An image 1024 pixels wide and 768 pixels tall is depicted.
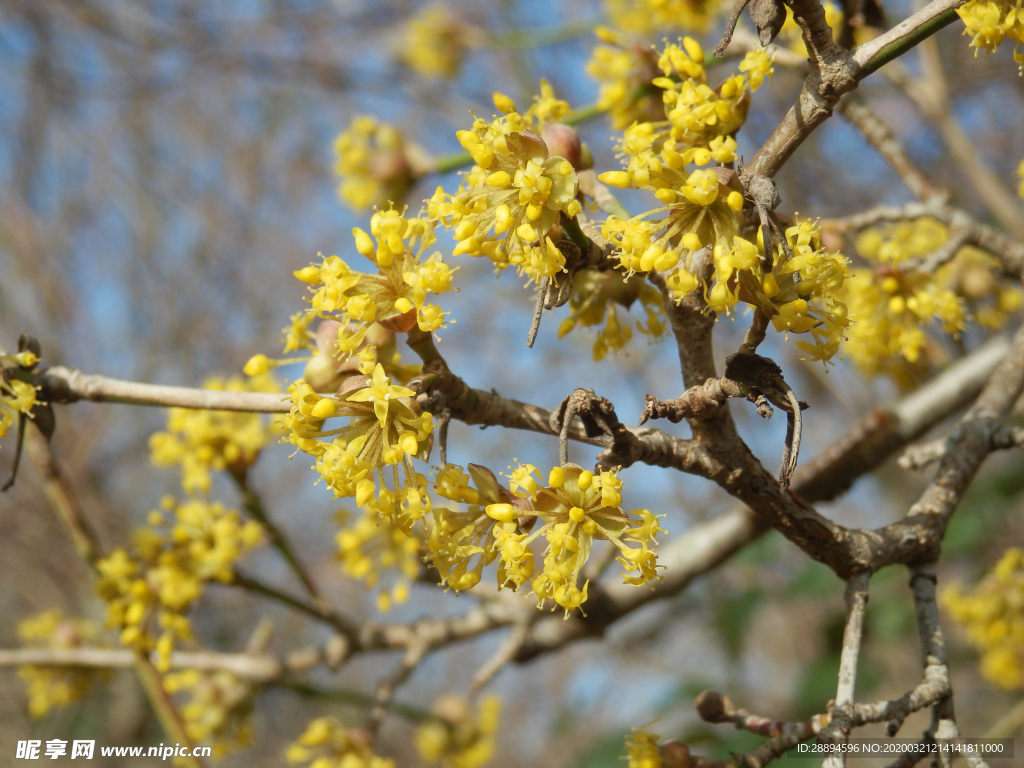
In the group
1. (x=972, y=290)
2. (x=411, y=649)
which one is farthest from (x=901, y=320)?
(x=411, y=649)

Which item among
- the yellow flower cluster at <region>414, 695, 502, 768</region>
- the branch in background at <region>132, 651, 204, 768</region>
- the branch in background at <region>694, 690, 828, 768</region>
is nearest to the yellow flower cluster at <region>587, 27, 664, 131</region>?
the branch in background at <region>694, 690, 828, 768</region>

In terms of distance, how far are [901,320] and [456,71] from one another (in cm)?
332

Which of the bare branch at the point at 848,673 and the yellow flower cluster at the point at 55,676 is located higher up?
the yellow flower cluster at the point at 55,676

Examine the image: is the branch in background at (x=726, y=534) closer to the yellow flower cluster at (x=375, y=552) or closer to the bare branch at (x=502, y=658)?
the bare branch at (x=502, y=658)

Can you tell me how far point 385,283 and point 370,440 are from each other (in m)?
0.22

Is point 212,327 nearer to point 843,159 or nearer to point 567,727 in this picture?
point 567,727

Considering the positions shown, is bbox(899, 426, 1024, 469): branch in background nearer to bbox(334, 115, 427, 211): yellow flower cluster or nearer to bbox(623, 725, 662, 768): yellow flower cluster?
bbox(623, 725, 662, 768): yellow flower cluster

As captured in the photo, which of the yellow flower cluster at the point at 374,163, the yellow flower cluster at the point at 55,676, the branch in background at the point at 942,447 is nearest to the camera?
the branch in background at the point at 942,447

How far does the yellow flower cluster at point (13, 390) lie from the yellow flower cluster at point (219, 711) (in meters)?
1.17

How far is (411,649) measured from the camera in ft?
6.88

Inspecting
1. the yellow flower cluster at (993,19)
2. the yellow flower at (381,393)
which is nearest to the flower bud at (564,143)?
the yellow flower at (381,393)

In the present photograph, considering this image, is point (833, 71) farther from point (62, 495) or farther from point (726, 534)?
point (62, 495)

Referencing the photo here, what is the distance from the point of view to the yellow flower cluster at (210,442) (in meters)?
1.87

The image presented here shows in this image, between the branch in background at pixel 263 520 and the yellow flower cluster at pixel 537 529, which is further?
the branch in background at pixel 263 520
